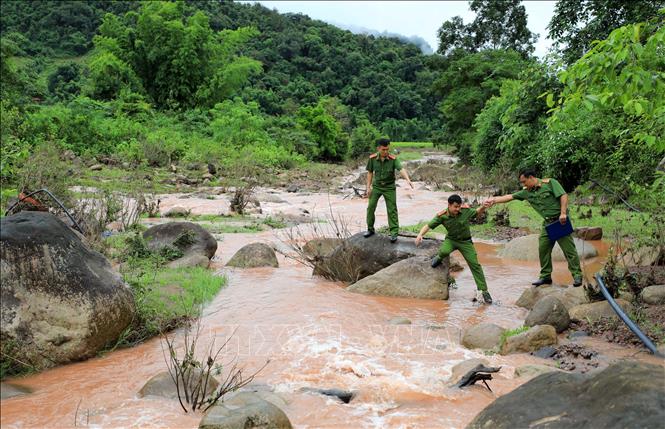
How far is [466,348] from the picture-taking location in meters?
6.07

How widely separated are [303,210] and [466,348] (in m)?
12.2

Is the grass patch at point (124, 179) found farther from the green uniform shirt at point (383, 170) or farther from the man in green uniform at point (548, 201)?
the man in green uniform at point (548, 201)

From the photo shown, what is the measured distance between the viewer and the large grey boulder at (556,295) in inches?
283

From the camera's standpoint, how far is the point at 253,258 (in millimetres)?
9922

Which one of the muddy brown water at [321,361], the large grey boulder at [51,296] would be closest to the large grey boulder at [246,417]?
the muddy brown water at [321,361]

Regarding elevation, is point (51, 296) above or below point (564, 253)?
above

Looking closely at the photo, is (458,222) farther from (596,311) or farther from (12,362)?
(12,362)

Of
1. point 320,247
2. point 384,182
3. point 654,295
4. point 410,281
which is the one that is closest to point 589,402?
point 654,295

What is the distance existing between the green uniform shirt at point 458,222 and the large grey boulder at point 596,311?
1702mm

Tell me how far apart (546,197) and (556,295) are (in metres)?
1.32

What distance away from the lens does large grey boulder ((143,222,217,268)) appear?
9945mm

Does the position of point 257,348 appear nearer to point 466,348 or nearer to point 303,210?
point 466,348

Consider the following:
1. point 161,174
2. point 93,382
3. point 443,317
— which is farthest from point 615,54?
point 161,174

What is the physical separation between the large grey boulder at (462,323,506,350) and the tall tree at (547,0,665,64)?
8416 millimetres
